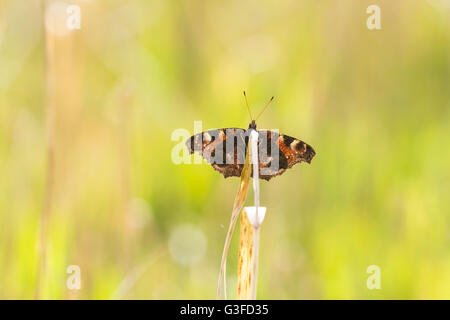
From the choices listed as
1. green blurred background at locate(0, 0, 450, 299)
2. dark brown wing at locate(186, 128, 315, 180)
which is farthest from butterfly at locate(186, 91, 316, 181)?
green blurred background at locate(0, 0, 450, 299)

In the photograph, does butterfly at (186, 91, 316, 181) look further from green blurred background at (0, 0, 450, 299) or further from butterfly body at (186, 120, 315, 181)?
green blurred background at (0, 0, 450, 299)

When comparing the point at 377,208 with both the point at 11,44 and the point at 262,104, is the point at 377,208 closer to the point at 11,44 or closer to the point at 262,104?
the point at 262,104

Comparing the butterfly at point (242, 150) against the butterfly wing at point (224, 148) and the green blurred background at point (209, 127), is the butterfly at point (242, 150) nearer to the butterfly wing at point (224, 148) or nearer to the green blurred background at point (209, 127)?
the butterfly wing at point (224, 148)

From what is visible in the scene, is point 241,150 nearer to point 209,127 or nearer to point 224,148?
point 224,148

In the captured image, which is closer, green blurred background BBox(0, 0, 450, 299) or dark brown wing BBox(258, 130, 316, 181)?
dark brown wing BBox(258, 130, 316, 181)

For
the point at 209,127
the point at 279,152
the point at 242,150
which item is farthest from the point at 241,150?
the point at 209,127

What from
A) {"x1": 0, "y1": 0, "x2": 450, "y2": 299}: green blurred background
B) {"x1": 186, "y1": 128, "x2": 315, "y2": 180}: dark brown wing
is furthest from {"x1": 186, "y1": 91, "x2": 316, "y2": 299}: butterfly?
{"x1": 0, "y1": 0, "x2": 450, "y2": 299}: green blurred background
